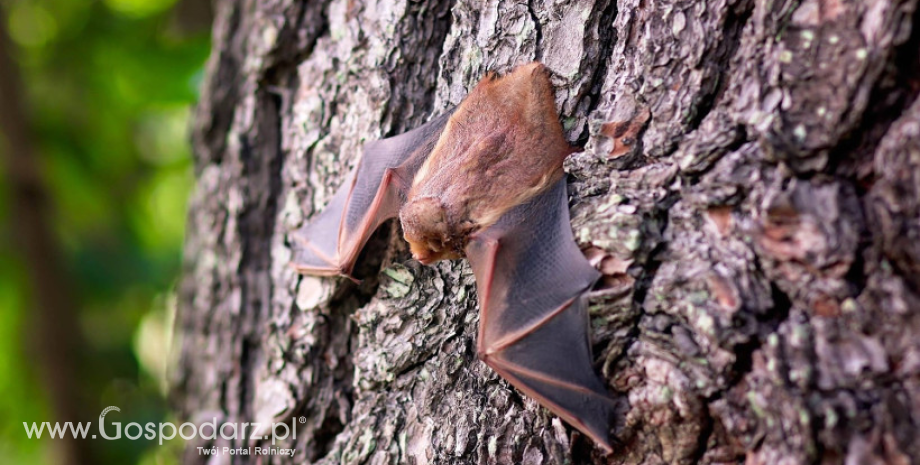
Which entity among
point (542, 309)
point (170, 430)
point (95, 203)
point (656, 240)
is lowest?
point (170, 430)

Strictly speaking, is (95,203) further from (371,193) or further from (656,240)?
(656,240)

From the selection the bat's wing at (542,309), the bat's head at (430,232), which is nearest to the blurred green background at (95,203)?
the bat's head at (430,232)

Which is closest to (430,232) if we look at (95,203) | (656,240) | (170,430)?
(656,240)

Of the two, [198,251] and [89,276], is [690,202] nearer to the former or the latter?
[198,251]

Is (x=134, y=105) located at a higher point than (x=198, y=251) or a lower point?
higher

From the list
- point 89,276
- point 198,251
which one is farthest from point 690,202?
point 89,276

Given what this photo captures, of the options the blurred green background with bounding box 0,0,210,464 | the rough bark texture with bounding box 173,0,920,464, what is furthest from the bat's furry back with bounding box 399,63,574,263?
the blurred green background with bounding box 0,0,210,464

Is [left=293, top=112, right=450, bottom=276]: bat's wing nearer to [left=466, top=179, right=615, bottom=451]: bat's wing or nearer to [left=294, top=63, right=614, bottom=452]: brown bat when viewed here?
[left=294, top=63, right=614, bottom=452]: brown bat

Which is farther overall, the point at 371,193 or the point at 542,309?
the point at 371,193
